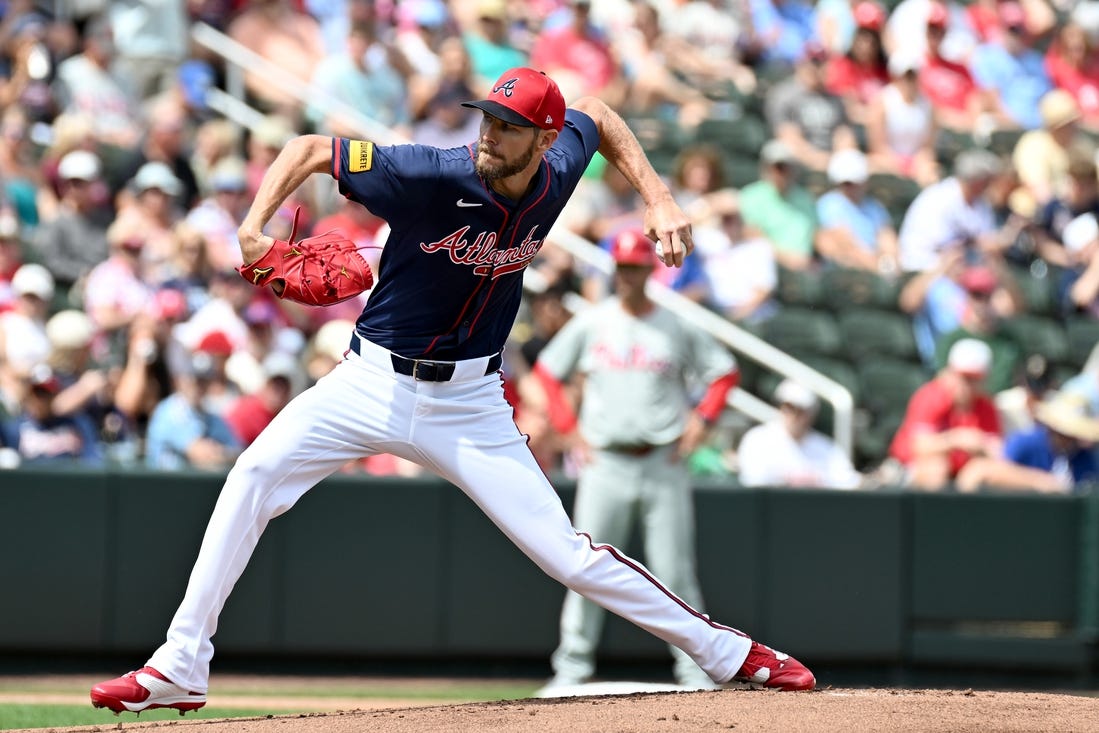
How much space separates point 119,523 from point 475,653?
1909 millimetres

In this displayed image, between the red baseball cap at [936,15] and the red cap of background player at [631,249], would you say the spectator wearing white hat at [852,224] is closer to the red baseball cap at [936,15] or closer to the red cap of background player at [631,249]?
the red baseball cap at [936,15]

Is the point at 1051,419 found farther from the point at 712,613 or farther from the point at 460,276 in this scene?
the point at 460,276

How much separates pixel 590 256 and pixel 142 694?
5.66 meters

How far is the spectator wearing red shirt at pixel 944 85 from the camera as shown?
1342 centimetres

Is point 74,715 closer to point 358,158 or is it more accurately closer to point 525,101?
point 358,158

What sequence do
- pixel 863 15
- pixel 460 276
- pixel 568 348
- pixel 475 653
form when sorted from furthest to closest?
pixel 863 15
pixel 475 653
pixel 568 348
pixel 460 276

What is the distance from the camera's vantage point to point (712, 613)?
8.95 meters

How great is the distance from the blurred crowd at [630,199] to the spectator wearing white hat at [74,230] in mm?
17

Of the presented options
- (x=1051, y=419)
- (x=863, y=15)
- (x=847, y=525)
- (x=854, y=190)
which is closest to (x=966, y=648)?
(x=847, y=525)

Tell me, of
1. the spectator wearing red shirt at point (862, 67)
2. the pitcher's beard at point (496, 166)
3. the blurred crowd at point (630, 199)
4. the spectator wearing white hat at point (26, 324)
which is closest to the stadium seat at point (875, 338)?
the blurred crowd at point (630, 199)

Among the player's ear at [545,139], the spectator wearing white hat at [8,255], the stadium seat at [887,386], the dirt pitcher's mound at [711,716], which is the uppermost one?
the player's ear at [545,139]

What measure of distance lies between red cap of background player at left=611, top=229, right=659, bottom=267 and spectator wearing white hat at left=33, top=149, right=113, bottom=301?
11.3 ft

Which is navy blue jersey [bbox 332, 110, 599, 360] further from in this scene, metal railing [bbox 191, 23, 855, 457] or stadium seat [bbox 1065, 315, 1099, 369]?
stadium seat [bbox 1065, 315, 1099, 369]

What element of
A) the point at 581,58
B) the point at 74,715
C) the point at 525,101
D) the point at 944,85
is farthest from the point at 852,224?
the point at 525,101
